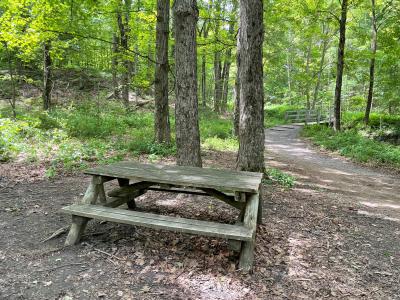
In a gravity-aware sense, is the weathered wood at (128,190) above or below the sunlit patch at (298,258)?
above

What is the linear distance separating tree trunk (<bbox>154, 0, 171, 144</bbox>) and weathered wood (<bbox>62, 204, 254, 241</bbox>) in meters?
5.53

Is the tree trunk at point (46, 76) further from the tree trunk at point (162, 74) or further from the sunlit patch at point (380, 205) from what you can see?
the sunlit patch at point (380, 205)

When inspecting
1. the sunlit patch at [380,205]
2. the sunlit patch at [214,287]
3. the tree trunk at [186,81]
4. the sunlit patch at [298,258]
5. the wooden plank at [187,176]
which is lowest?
the sunlit patch at [380,205]

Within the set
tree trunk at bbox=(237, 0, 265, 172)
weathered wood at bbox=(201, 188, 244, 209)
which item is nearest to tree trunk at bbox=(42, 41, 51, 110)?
tree trunk at bbox=(237, 0, 265, 172)

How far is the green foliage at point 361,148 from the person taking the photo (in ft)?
37.0

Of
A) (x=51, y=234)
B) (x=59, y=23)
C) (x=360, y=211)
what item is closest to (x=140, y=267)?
(x=51, y=234)

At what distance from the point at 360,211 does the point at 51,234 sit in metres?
5.29

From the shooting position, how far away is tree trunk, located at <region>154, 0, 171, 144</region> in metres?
8.51

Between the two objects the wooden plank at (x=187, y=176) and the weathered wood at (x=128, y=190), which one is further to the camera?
the weathered wood at (x=128, y=190)

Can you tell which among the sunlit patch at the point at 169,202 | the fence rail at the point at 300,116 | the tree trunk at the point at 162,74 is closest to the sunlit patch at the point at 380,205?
the sunlit patch at the point at 169,202

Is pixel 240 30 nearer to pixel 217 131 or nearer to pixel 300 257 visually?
pixel 300 257

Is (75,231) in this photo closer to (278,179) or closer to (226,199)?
(226,199)

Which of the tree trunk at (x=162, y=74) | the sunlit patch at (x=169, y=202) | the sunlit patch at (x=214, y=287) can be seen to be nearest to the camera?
the sunlit patch at (x=214, y=287)

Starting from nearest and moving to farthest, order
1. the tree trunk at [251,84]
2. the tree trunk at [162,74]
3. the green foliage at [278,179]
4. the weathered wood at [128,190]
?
1. the weathered wood at [128,190]
2. the tree trunk at [251,84]
3. the green foliage at [278,179]
4. the tree trunk at [162,74]
